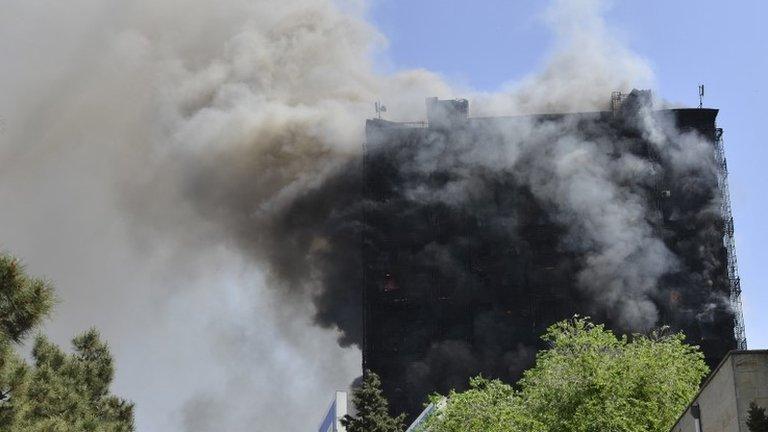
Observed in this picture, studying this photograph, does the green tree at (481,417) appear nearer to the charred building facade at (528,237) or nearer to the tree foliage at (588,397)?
the tree foliage at (588,397)

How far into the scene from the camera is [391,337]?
108 metres

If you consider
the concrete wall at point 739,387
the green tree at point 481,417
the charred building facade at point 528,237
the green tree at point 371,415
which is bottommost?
the concrete wall at point 739,387

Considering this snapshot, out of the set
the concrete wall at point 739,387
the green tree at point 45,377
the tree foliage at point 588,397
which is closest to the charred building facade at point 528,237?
the tree foliage at point 588,397

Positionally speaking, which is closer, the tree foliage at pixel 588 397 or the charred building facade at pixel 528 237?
the tree foliage at pixel 588 397

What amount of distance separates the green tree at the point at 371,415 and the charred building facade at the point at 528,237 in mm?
45912

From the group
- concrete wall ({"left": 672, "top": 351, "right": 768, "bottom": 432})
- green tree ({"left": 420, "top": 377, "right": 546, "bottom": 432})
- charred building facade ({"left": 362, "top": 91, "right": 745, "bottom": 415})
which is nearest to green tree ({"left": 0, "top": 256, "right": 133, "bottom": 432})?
green tree ({"left": 420, "top": 377, "right": 546, "bottom": 432})

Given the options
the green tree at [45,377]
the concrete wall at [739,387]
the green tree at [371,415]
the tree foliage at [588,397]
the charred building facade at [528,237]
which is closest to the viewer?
the green tree at [45,377]

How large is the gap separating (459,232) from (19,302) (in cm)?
9251

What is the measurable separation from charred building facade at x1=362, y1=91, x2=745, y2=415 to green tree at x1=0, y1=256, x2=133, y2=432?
64357 mm

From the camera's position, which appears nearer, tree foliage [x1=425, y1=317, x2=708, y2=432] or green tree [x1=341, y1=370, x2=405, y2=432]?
tree foliage [x1=425, y1=317, x2=708, y2=432]

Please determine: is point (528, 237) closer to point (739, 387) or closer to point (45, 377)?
point (45, 377)

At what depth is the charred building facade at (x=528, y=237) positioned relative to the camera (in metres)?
106

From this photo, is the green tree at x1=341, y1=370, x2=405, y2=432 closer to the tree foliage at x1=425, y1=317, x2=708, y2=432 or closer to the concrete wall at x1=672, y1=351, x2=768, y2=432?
the tree foliage at x1=425, y1=317, x2=708, y2=432

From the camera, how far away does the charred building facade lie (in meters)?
106
